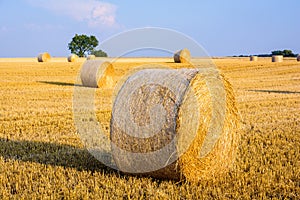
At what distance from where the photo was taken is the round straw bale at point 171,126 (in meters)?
4.74

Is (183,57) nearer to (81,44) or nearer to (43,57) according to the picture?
(43,57)

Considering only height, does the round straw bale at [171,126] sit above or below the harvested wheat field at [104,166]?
above

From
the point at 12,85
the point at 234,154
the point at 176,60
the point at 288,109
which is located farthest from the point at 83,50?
the point at 234,154

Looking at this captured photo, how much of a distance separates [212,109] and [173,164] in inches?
41.1

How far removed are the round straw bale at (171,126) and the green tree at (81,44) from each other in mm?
58734

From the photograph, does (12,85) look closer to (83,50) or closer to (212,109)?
(212,109)

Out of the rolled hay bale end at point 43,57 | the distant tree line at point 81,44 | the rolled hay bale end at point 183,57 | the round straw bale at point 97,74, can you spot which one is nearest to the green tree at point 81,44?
the distant tree line at point 81,44

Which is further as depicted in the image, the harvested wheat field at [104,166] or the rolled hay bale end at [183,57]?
the rolled hay bale end at [183,57]

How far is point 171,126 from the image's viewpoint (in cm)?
467

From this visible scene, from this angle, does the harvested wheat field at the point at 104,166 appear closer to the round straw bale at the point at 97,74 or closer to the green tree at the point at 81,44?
the round straw bale at the point at 97,74

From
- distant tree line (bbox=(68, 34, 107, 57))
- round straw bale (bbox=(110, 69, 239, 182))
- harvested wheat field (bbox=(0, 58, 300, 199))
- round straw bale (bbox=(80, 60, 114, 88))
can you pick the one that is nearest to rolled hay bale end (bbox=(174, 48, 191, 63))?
round straw bale (bbox=(80, 60, 114, 88))

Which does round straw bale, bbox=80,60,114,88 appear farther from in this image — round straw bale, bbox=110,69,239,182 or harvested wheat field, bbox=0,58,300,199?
round straw bale, bbox=110,69,239,182

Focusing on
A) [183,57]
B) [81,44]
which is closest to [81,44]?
[81,44]

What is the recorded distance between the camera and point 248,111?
1033 centimetres
